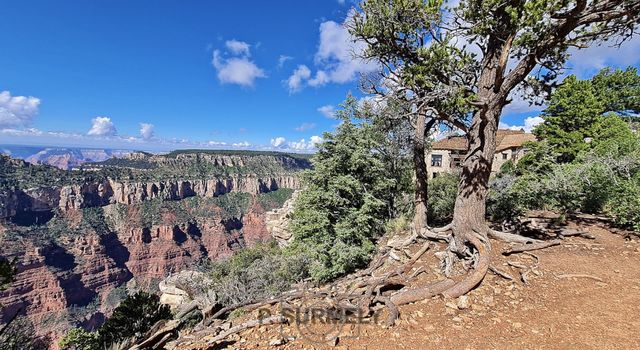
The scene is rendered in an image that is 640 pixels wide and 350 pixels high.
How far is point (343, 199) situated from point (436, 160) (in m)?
29.7

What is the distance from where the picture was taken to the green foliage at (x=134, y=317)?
9859mm

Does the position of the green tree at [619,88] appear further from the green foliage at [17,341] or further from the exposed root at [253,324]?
the green foliage at [17,341]

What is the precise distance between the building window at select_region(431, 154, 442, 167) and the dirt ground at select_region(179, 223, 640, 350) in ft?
114

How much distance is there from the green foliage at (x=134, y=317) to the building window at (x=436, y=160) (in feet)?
118

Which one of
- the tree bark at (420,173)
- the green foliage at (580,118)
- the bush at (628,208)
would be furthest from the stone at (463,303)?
the green foliage at (580,118)

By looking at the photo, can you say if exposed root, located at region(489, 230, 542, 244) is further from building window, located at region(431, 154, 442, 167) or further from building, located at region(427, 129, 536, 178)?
building window, located at region(431, 154, 442, 167)

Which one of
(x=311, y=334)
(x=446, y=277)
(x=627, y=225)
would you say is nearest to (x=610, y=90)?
(x=627, y=225)

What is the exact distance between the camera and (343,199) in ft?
44.3

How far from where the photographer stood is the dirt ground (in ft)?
11.4

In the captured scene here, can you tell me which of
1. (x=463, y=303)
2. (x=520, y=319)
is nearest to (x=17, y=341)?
(x=463, y=303)

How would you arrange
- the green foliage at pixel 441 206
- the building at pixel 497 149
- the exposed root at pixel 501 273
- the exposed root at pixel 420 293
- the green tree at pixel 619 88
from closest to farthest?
the exposed root at pixel 420 293 < the exposed root at pixel 501 273 < the green foliage at pixel 441 206 < the green tree at pixel 619 88 < the building at pixel 497 149

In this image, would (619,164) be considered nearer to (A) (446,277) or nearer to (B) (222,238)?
(A) (446,277)

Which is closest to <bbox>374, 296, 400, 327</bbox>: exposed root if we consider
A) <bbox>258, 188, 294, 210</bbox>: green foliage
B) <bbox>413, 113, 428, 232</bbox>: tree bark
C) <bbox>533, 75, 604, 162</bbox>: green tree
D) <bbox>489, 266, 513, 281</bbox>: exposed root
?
<bbox>489, 266, 513, 281</bbox>: exposed root

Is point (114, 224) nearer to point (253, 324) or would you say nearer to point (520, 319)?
point (253, 324)
